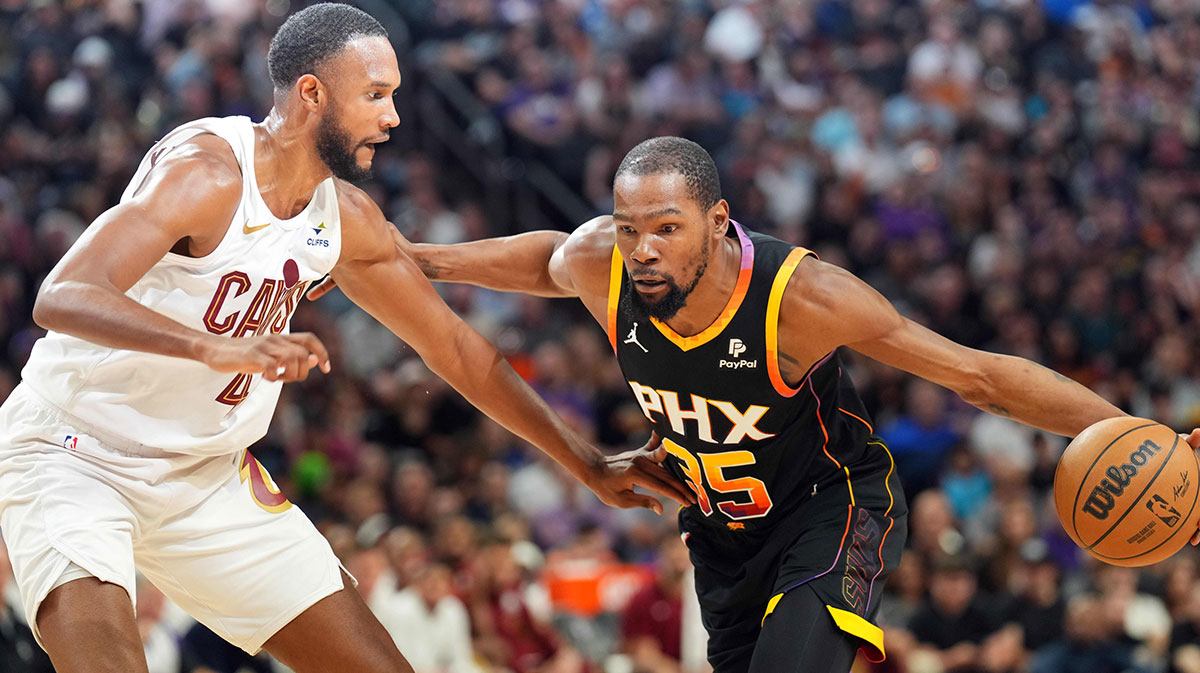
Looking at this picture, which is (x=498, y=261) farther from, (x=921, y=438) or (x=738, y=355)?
(x=921, y=438)

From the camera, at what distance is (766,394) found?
4.05m

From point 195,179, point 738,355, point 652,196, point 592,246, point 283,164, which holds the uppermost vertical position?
point 195,179

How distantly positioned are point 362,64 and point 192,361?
985 millimetres

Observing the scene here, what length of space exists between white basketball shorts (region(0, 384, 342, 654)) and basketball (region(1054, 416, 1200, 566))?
2.37m

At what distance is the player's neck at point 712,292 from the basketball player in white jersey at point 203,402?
1040 millimetres

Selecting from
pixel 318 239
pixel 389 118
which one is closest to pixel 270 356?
pixel 318 239

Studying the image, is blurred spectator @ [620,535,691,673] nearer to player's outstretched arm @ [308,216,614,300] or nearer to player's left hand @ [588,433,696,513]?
player's left hand @ [588,433,696,513]

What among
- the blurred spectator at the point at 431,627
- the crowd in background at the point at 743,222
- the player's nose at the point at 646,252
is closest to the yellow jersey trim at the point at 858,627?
the player's nose at the point at 646,252

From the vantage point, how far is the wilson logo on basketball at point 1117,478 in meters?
4.09

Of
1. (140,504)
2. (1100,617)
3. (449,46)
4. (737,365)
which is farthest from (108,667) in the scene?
(449,46)

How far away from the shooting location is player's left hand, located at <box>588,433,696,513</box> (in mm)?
4426

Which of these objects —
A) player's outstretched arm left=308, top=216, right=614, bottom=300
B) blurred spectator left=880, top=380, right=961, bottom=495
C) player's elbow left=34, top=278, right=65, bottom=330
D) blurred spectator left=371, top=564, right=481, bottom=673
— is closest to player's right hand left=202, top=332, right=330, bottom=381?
player's elbow left=34, top=278, right=65, bottom=330

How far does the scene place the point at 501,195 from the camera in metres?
12.0

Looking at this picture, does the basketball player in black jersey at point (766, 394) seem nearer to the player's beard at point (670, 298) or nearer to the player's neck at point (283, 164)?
the player's beard at point (670, 298)
